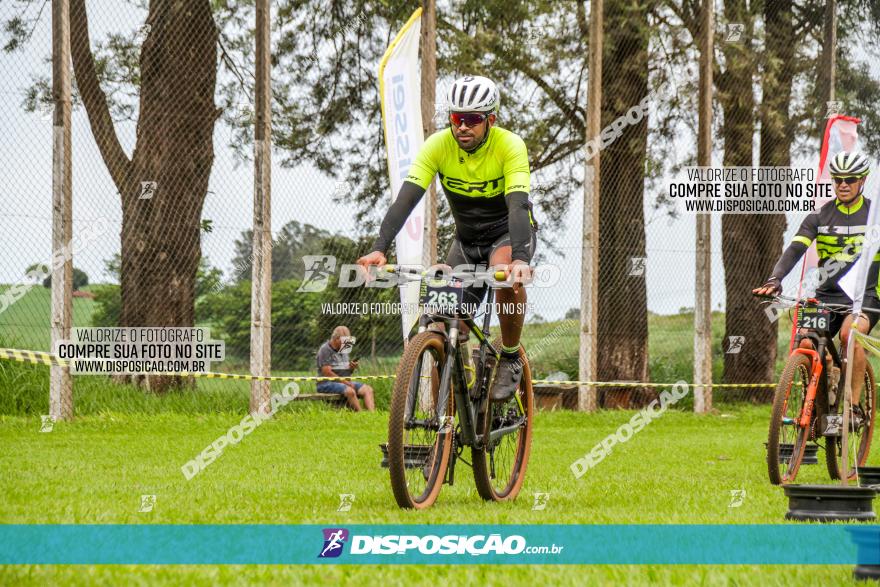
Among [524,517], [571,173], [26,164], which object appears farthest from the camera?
[571,173]

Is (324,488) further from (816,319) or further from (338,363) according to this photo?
(338,363)

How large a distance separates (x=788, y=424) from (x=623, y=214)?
8377mm

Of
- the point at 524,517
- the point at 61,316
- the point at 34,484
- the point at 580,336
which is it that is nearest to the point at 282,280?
the point at 61,316

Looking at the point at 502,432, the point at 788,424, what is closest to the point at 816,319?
the point at 788,424

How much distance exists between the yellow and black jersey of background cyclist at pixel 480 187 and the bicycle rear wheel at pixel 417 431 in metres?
0.70

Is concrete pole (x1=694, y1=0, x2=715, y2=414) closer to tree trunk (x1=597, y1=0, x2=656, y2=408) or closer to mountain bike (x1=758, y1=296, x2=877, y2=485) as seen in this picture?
tree trunk (x1=597, y1=0, x2=656, y2=408)

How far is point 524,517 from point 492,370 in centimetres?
112

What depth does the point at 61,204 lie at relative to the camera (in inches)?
451

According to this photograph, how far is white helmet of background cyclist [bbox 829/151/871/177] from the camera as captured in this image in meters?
8.07

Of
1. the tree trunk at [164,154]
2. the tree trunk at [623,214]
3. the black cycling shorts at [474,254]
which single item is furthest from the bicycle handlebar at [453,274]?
the tree trunk at [623,214]

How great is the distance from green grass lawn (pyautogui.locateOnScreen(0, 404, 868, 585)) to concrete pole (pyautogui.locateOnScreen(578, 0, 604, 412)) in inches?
91.2

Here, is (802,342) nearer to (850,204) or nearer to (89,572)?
(850,204)

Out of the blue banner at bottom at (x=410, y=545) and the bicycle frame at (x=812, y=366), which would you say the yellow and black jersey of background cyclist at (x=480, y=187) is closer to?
the blue banner at bottom at (x=410, y=545)

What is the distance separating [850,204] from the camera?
8.27 m
